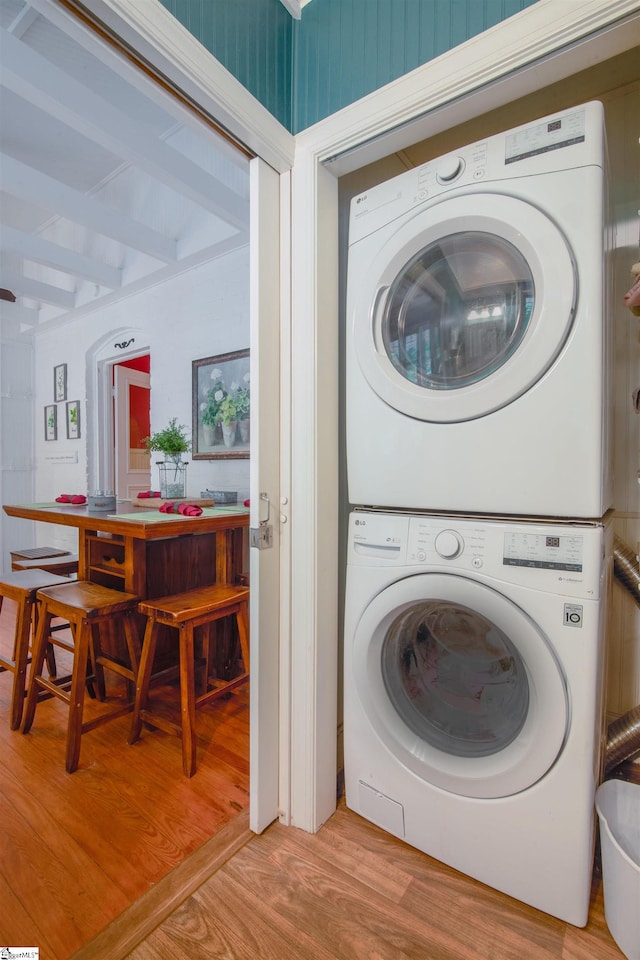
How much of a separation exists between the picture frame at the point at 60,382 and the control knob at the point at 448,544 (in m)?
4.45

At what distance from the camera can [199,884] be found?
1.16 m

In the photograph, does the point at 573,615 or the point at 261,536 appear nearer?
the point at 573,615

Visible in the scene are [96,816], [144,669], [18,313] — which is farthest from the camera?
[18,313]

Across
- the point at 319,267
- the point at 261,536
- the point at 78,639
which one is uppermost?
the point at 319,267

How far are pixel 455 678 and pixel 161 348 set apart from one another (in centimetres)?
313

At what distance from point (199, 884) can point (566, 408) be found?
1.48m

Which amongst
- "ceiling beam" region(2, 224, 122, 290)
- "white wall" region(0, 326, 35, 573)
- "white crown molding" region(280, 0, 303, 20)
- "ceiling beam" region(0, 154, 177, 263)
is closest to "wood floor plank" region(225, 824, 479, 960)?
"white crown molding" region(280, 0, 303, 20)

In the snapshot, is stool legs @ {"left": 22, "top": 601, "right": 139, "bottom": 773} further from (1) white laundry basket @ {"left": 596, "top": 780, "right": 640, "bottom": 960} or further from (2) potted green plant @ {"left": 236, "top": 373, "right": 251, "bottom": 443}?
(1) white laundry basket @ {"left": 596, "top": 780, "right": 640, "bottom": 960}

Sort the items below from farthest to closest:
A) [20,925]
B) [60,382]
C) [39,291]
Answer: [60,382]
[39,291]
[20,925]

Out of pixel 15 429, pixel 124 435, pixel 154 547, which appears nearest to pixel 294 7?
pixel 154 547

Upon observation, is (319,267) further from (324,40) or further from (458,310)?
(324,40)

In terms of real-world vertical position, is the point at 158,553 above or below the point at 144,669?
above

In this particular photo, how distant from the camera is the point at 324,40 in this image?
128 centimetres

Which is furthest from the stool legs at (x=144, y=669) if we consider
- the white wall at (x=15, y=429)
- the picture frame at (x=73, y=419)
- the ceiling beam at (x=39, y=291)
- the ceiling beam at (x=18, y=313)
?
the ceiling beam at (x=18, y=313)
